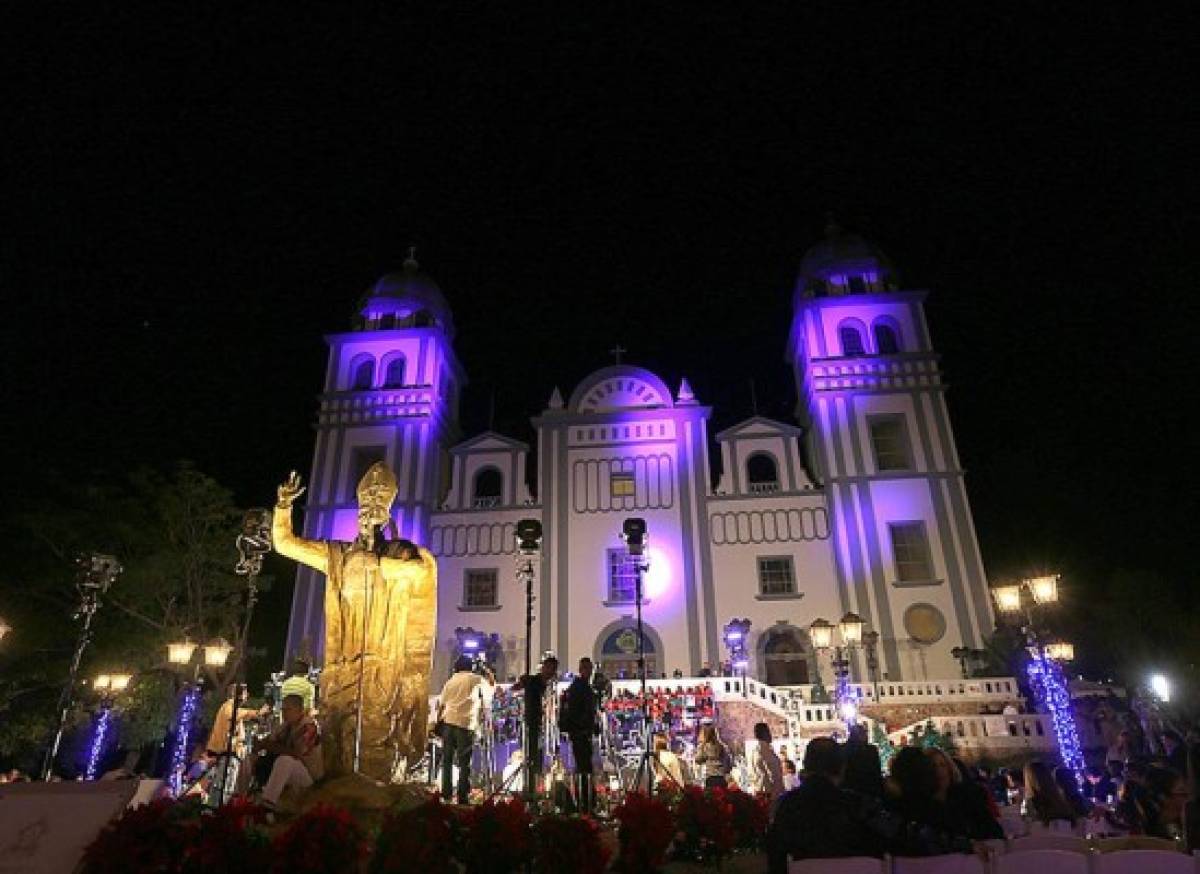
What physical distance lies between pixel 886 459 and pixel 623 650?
11567 millimetres

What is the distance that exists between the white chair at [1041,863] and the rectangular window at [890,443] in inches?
918

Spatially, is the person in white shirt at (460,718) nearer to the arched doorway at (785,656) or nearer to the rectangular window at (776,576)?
the arched doorway at (785,656)

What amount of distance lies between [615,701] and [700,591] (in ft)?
26.8

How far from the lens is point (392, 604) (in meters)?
6.70

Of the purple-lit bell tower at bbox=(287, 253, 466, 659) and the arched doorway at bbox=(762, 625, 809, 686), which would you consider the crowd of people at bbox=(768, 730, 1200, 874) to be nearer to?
the arched doorway at bbox=(762, 625, 809, 686)

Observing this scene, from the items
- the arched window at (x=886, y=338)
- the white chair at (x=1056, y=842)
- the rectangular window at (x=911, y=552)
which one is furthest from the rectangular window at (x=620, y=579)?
the white chair at (x=1056, y=842)

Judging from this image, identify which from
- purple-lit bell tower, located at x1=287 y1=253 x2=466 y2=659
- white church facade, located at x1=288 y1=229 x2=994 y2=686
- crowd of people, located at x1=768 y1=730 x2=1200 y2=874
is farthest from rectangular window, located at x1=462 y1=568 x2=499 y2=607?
crowd of people, located at x1=768 y1=730 x2=1200 y2=874

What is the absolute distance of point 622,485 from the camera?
2762 cm

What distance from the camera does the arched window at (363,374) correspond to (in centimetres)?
3017

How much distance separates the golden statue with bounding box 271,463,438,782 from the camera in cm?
608

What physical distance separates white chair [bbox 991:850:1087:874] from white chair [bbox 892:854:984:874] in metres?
0.20

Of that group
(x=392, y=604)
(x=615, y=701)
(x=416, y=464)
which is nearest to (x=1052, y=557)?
(x=615, y=701)

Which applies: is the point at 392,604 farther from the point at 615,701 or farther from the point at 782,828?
the point at 615,701

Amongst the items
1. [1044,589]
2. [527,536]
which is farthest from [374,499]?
[1044,589]
